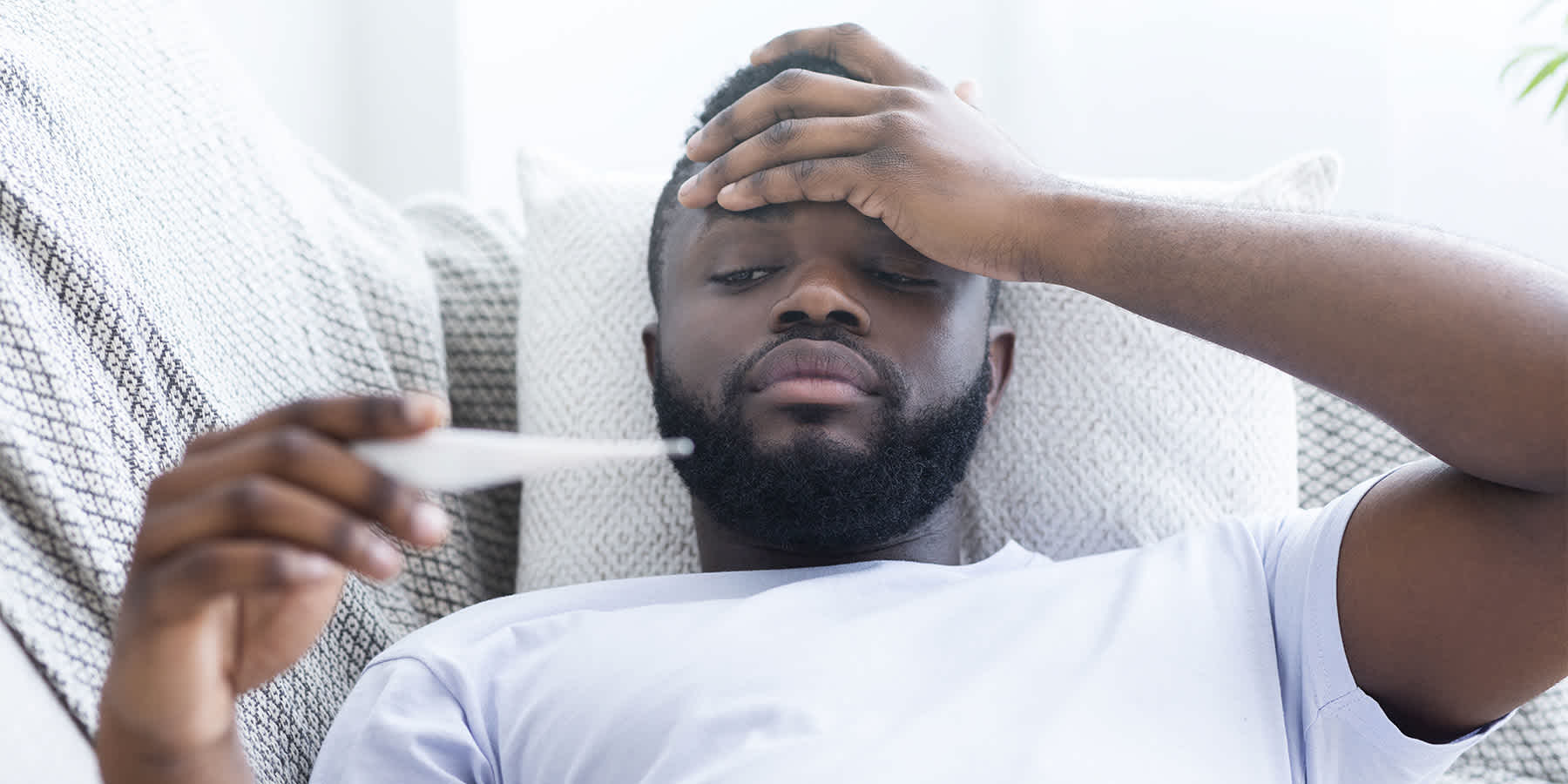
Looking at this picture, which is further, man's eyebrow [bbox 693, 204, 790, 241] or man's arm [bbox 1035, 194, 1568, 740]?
man's eyebrow [bbox 693, 204, 790, 241]

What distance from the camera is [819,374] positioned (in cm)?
103

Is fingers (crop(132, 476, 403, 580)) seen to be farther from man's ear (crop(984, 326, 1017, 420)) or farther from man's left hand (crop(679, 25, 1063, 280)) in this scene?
man's ear (crop(984, 326, 1017, 420))

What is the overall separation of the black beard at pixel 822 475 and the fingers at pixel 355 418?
49 cm

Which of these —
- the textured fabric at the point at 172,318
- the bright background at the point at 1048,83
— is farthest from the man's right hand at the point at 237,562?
the bright background at the point at 1048,83

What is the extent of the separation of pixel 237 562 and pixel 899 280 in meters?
0.67

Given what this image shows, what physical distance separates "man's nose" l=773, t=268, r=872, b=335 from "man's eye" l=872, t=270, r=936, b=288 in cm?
4

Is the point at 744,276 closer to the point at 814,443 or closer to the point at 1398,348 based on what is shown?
the point at 814,443

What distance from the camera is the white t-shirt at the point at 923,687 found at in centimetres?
86

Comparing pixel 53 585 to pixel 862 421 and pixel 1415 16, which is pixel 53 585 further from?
pixel 1415 16

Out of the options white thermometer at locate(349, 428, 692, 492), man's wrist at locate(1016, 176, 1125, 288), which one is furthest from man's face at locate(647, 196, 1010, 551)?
white thermometer at locate(349, 428, 692, 492)

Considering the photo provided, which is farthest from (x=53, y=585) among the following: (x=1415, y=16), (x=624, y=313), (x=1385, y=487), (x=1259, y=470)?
(x=1415, y=16)

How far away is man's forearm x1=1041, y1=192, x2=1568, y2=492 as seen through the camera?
2.61ft

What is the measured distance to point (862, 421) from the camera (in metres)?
1.04

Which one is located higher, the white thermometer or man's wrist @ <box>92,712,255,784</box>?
the white thermometer
